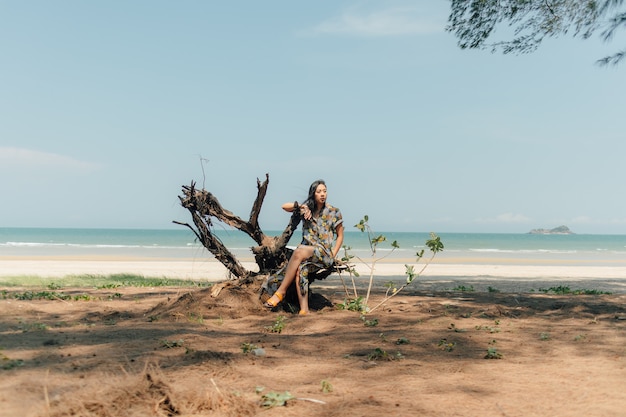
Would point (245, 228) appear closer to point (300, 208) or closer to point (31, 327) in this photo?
point (300, 208)

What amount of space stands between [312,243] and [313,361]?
3002 millimetres

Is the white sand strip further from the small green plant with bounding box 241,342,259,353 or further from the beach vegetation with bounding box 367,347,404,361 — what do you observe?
the beach vegetation with bounding box 367,347,404,361

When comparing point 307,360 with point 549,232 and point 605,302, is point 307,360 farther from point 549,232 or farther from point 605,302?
point 549,232

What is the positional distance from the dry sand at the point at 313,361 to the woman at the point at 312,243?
366 mm

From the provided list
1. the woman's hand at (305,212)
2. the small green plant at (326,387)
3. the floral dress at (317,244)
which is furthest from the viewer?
the woman's hand at (305,212)

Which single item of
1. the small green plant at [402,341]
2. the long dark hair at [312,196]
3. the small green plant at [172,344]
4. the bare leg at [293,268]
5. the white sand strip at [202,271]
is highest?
the long dark hair at [312,196]

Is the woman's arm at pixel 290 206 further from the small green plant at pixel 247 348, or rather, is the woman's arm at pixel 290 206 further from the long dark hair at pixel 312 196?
the small green plant at pixel 247 348

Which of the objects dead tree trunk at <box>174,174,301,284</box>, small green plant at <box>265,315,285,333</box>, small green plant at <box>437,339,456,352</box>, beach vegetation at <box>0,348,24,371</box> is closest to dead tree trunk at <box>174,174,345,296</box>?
dead tree trunk at <box>174,174,301,284</box>

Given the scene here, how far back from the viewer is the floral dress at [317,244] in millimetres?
7312

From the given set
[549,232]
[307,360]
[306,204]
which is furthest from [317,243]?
[549,232]

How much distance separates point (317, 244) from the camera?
734 cm

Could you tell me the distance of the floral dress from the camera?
7.31 metres

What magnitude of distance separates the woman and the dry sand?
37cm

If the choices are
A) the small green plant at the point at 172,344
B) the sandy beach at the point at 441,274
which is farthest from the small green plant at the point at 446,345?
the sandy beach at the point at 441,274
